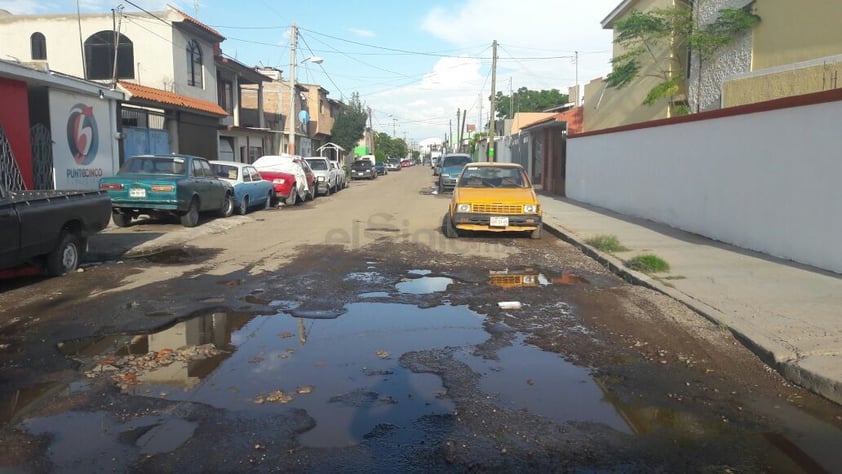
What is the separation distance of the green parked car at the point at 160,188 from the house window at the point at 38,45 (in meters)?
15.0

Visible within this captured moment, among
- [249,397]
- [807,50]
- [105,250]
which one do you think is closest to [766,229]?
[807,50]

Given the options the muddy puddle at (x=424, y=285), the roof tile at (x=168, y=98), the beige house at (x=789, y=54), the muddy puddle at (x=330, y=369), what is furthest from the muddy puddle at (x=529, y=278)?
the roof tile at (x=168, y=98)

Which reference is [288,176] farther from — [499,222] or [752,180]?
[752,180]

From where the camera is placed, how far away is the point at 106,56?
26.1 m

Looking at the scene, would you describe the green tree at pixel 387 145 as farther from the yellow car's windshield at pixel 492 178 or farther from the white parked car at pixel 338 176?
Answer: the yellow car's windshield at pixel 492 178

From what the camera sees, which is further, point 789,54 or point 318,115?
point 318,115

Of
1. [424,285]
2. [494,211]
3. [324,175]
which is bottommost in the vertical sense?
[424,285]

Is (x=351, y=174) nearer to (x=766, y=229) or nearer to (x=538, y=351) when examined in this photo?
(x=766, y=229)

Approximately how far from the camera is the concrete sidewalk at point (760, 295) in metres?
5.42

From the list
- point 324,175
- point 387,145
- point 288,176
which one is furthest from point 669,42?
point 387,145

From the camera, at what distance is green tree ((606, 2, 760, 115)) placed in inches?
632

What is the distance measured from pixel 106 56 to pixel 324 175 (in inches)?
384

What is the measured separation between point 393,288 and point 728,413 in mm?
4750

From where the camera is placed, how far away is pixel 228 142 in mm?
34375
